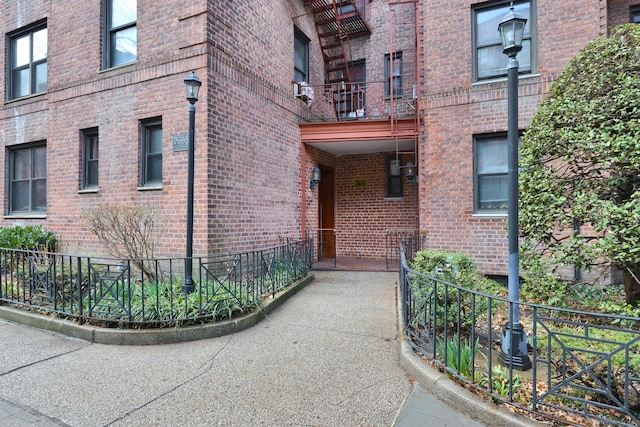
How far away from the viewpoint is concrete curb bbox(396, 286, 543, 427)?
8.27 feet

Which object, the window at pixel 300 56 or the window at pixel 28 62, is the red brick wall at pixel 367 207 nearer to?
the window at pixel 300 56

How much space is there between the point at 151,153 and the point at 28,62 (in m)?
5.40

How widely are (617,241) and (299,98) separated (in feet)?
25.8

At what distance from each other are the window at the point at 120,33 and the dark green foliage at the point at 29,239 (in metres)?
3.95

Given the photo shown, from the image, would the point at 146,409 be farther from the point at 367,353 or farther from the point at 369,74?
the point at 369,74

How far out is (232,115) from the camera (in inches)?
273

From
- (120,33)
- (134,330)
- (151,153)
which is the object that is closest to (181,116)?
(151,153)

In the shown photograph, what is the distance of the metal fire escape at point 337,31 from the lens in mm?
10451

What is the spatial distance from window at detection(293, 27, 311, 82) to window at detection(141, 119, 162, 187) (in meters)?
4.08

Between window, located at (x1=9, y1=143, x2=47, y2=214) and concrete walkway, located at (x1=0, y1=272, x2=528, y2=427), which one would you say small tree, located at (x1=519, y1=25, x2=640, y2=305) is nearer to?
concrete walkway, located at (x1=0, y1=272, x2=528, y2=427)

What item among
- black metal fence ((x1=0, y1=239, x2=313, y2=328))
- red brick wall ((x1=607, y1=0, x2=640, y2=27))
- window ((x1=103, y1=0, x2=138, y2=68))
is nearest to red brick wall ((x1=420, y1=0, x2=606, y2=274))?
red brick wall ((x1=607, y1=0, x2=640, y2=27))

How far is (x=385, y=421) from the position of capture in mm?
2662

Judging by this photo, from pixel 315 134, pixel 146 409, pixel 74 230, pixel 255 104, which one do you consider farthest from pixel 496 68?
pixel 74 230

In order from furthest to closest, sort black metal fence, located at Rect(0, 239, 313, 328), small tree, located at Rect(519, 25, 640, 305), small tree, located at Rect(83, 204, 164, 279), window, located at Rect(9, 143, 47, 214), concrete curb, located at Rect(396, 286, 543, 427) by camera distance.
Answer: window, located at Rect(9, 143, 47, 214) → small tree, located at Rect(83, 204, 164, 279) → black metal fence, located at Rect(0, 239, 313, 328) → small tree, located at Rect(519, 25, 640, 305) → concrete curb, located at Rect(396, 286, 543, 427)
